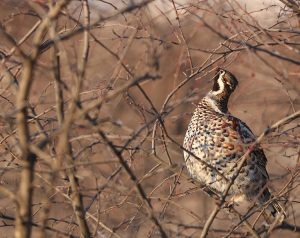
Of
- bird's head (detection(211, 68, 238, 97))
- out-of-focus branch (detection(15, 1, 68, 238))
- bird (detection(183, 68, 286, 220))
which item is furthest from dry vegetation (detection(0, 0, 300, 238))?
bird's head (detection(211, 68, 238, 97))

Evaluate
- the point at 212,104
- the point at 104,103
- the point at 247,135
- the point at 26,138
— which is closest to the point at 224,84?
the point at 212,104

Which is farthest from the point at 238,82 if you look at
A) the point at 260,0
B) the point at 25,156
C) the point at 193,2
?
the point at 25,156

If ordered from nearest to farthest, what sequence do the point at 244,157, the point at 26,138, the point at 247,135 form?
1. the point at 26,138
2. the point at 244,157
3. the point at 247,135

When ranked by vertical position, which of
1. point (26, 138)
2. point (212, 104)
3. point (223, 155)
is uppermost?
point (212, 104)

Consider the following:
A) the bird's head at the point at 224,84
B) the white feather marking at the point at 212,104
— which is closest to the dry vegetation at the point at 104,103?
the white feather marking at the point at 212,104

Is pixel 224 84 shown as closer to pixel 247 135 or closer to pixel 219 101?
pixel 219 101

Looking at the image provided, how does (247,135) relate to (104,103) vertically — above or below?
below

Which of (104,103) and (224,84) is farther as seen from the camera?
(224,84)

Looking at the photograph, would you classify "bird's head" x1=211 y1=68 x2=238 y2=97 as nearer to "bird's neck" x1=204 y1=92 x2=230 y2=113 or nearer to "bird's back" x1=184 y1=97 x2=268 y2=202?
"bird's neck" x1=204 y1=92 x2=230 y2=113

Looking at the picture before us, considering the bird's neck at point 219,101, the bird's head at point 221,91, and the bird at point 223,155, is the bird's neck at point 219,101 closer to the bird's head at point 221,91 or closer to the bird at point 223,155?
the bird's head at point 221,91

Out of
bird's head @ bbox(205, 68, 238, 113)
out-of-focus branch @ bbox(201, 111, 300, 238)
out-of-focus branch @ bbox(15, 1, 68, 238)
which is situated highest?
bird's head @ bbox(205, 68, 238, 113)

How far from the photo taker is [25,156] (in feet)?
8.84

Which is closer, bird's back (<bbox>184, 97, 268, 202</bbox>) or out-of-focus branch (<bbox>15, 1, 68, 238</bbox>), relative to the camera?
out-of-focus branch (<bbox>15, 1, 68, 238</bbox>)

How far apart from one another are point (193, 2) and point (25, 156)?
5.82 ft
